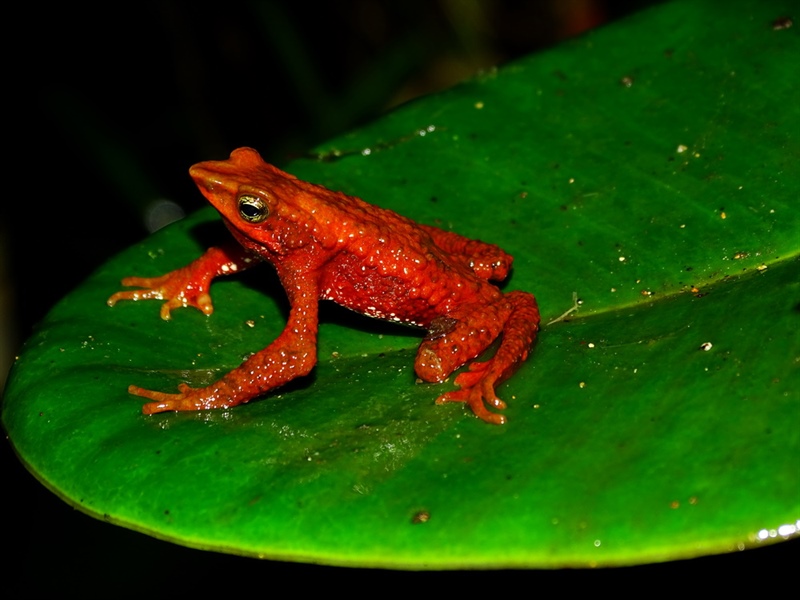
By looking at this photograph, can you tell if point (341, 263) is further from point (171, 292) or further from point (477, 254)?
point (171, 292)

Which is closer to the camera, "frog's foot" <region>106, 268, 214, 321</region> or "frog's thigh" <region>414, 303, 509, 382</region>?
"frog's thigh" <region>414, 303, 509, 382</region>

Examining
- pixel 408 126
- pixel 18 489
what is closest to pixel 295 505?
pixel 408 126

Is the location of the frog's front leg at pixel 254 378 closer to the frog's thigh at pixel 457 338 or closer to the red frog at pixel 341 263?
the red frog at pixel 341 263

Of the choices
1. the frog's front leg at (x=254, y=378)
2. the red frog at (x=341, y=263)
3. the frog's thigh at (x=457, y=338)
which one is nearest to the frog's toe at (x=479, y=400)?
the frog's thigh at (x=457, y=338)

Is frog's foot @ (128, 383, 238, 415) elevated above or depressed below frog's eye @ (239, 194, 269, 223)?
below

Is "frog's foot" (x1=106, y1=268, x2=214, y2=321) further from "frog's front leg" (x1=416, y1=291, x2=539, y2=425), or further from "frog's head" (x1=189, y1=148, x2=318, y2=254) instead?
"frog's front leg" (x1=416, y1=291, x2=539, y2=425)

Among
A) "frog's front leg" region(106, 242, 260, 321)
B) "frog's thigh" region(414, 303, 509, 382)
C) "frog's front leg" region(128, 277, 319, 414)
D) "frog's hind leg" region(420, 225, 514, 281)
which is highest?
"frog's front leg" region(106, 242, 260, 321)

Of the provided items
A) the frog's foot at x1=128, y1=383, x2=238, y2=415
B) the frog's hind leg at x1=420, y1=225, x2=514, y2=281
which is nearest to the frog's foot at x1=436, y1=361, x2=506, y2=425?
the frog's hind leg at x1=420, y1=225, x2=514, y2=281
